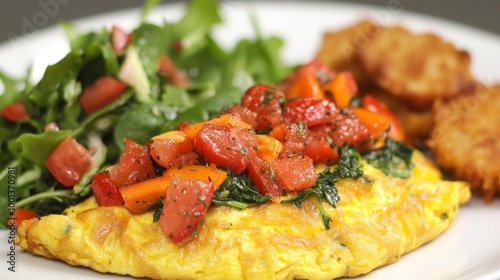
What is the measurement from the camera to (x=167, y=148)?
448 centimetres

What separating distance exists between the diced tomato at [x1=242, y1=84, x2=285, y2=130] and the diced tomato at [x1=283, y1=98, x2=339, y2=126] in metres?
0.08

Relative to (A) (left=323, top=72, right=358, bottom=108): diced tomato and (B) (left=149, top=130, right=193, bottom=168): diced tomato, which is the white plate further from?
(A) (left=323, top=72, right=358, bottom=108): diced tomato

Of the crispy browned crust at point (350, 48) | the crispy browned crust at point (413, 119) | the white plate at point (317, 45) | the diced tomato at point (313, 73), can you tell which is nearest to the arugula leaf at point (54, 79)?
the white plate at point (317, 45)

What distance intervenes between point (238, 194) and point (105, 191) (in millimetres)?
963

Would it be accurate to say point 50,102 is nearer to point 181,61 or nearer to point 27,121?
point 27,121

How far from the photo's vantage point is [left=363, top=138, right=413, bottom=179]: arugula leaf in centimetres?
509

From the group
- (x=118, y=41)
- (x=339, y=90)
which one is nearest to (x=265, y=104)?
(x=339, y=90)

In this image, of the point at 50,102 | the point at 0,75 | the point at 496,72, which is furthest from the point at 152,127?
the point at 496,72

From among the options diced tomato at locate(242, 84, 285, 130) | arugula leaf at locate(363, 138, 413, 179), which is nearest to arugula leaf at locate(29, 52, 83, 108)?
diced tomato at locate(242, 84, 285, 130)

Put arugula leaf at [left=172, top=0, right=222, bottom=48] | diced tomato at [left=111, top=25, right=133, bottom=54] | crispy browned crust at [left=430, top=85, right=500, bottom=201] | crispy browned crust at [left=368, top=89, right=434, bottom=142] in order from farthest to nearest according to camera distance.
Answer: arugula leaf at [left=172, top=0, right=222, bottom=48] → crispy browned crust at [left=368, top=89, right=434, bottom=142] → diced tomato at [left=111, top=25, right=133, bottom=54] → crispy browned crust at [left=430, top=85, right=500, bottom=201]

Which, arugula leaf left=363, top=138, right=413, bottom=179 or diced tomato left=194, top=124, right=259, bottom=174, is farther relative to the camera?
arugula leaf left=363, top=138, right=413, bottom=179

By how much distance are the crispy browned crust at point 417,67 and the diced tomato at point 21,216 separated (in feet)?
12.0

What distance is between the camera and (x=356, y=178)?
4.78 metres

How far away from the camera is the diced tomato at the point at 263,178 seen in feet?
14.6
